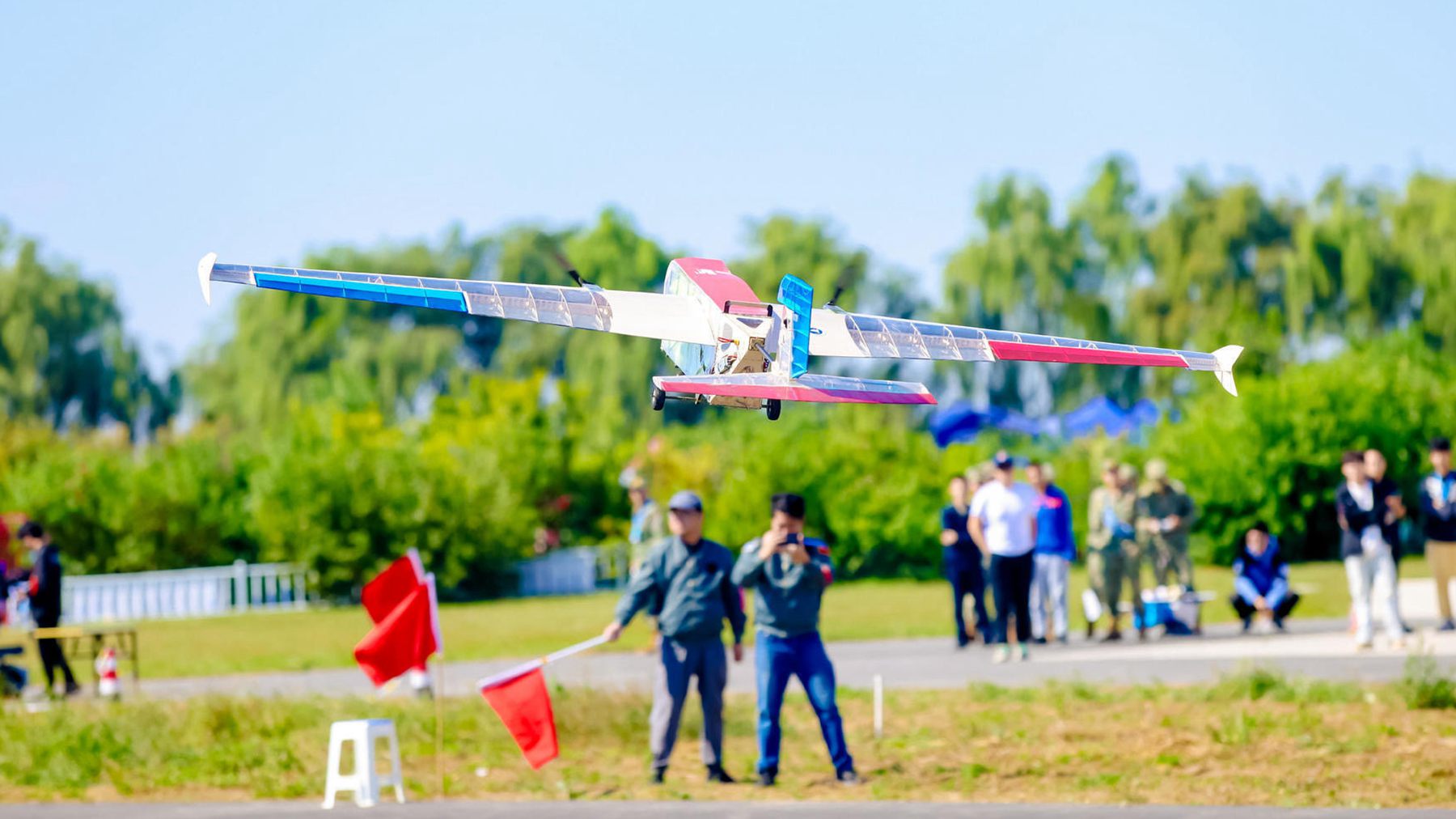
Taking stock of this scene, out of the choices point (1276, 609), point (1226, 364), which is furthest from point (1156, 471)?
point (1226, 364)

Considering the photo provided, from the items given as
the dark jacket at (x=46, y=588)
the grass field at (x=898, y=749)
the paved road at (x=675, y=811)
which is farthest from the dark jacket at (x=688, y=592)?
the dark jacket at (x=46, y=588)

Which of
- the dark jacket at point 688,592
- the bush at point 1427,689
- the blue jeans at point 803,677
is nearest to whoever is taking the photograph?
the blue jeans at point 803,677

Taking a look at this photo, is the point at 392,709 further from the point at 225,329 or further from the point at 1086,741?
the point at 225,329

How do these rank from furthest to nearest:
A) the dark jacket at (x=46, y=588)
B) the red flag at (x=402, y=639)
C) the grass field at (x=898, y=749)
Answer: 1. the dark jacket at (x=46, y=588)
2. the red flag at (x=402, y=639)
3. the grass field at (x=898, y=749)

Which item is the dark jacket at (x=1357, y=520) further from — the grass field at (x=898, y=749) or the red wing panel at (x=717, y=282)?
the red wing panel at (x=717, y=282)

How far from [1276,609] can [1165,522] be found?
1744mm

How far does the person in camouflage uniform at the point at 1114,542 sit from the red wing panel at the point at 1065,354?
14.0 meters

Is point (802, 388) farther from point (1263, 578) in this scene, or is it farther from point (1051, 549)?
point (1263, 578)

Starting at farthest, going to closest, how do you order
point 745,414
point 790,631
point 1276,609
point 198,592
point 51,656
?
point 745,414
point 198,592
point 1276,609
point 51,656
point 790,631

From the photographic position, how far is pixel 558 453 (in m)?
38.7

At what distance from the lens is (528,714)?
11812 millimetres

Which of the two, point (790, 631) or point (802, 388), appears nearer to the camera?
point (802, 388)

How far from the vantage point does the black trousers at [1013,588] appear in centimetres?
1777

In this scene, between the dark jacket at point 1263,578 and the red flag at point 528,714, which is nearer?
the red flag at point 528,714
